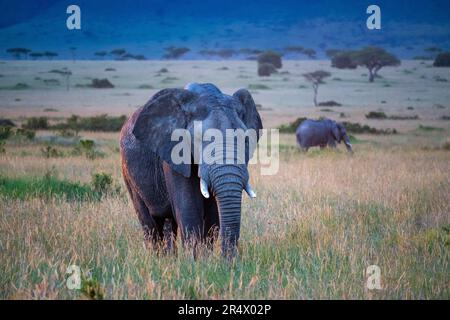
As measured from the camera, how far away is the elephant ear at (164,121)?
25.0 feet

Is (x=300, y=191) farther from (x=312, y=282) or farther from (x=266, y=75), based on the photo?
(x=266, y=75)

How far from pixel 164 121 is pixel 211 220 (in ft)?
4.15

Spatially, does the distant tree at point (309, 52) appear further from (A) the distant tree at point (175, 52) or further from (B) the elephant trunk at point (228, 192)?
(B) the elephant trunk at point (228, 192)

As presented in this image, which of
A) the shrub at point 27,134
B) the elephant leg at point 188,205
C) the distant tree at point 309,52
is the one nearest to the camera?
the elephant leg at point 188,205

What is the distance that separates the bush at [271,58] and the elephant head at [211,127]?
84231mm

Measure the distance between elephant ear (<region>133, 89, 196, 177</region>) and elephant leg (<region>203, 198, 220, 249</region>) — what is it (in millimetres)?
631

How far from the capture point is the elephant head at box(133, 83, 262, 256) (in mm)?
6961

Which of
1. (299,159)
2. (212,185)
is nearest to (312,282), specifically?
(212,185)

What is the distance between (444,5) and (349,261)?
163571mm

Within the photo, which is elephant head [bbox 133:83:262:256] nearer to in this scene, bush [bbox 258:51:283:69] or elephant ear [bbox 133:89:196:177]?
elephant ear [bbox 133:89:196:177]

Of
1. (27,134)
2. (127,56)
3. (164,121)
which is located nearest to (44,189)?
(164,121)

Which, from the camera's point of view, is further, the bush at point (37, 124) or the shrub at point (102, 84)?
the shrub at point (102, 84)

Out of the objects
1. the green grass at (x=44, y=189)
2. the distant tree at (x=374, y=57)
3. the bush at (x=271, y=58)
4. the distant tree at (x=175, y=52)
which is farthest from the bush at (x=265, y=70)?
the green grass at (x=44, y=189)

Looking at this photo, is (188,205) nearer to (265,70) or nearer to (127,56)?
(265,70)
